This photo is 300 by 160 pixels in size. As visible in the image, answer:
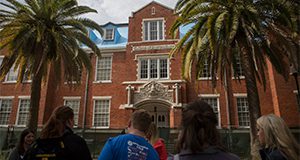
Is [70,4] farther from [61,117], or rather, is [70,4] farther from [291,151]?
[291,151]

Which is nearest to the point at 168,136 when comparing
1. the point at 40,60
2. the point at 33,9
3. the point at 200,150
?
the point at 40,60

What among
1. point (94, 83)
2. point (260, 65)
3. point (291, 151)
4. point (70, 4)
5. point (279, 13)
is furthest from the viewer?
point (94, 83)

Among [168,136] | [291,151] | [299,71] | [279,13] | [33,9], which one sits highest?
[33,9]

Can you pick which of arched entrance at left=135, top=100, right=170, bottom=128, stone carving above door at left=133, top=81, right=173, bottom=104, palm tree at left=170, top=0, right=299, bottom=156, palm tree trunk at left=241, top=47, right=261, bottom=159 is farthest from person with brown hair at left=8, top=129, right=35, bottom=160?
arched entrance at left=135, top=100, right=170, bottom=128

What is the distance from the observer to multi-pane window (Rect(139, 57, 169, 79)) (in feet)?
64.0

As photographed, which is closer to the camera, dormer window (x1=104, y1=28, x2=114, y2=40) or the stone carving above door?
the stone carving above door

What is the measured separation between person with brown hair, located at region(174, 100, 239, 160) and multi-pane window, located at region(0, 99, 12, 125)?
75.6 feet

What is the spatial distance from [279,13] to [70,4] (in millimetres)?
9767

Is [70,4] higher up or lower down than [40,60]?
higher up

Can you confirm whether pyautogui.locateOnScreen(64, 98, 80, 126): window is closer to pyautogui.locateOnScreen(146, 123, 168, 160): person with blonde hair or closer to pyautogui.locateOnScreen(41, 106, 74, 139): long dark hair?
pyautogui.locateOnScreen(146, 123, 168, 160): person with blonde hair

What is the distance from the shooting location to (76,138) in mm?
3059

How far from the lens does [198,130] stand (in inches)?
79.2

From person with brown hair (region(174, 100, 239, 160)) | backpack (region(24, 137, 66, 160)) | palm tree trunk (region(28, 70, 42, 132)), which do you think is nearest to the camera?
person with brown hair (region(174, 100, 239, 160))

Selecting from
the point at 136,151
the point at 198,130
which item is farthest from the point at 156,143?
the point at 198,130
